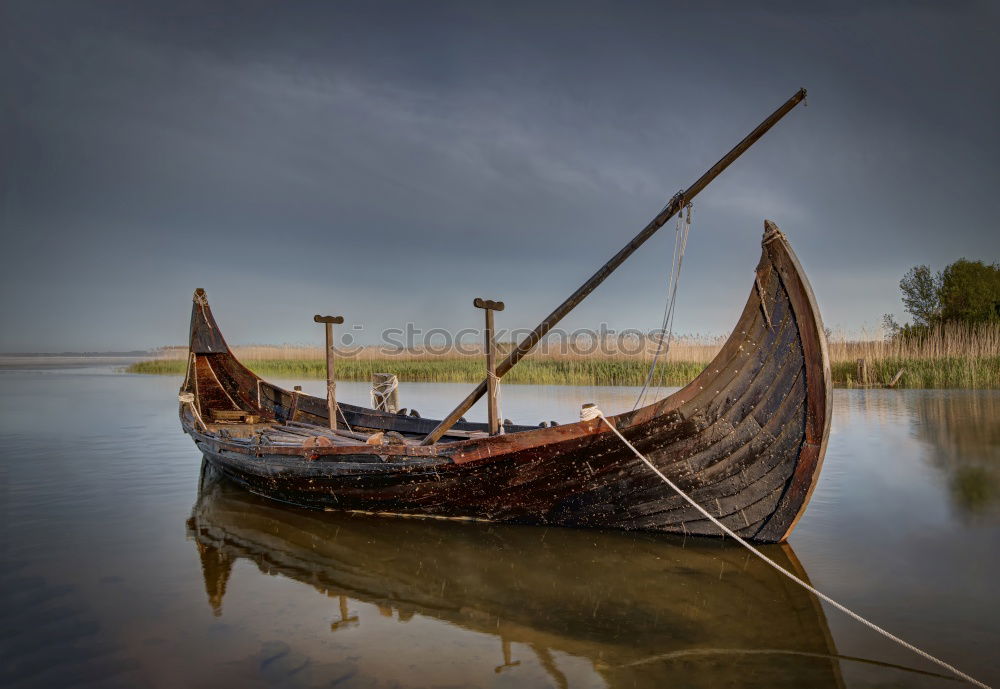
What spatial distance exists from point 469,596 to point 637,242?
10.4ft

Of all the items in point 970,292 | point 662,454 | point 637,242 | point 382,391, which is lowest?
point 662,454

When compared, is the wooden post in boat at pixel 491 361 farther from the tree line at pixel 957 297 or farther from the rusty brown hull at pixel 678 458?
the tree line at pixel 957 297

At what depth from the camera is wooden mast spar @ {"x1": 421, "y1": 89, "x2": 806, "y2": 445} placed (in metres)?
5.14

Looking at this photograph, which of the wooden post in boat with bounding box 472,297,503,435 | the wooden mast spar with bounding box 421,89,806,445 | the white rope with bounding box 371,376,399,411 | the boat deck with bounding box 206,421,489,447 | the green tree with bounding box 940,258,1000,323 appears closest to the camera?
the wooden mast spar with bounding box 421,89,806,445

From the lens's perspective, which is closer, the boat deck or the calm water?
the calm water

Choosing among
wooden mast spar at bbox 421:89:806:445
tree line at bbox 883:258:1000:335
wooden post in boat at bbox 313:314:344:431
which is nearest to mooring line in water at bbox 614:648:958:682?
wooden mast spar at bbox 421:89:806:445

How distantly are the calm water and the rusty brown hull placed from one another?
292 mm

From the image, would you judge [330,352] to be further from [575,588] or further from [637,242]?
[575,588]

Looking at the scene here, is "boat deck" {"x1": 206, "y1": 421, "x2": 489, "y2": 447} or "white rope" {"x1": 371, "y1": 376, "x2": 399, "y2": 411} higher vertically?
"white rope" {"x1": 371, "y1": 376, "x2": 399, "y2": 411}

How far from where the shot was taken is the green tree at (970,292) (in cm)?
2709

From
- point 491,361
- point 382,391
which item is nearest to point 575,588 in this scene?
point 491,361

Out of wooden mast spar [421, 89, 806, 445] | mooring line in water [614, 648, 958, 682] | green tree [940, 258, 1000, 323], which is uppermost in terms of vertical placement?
green tree [940, 258, 1000, 323]

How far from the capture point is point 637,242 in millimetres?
5637

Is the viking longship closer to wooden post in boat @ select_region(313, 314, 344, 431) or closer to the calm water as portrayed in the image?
the calm water
